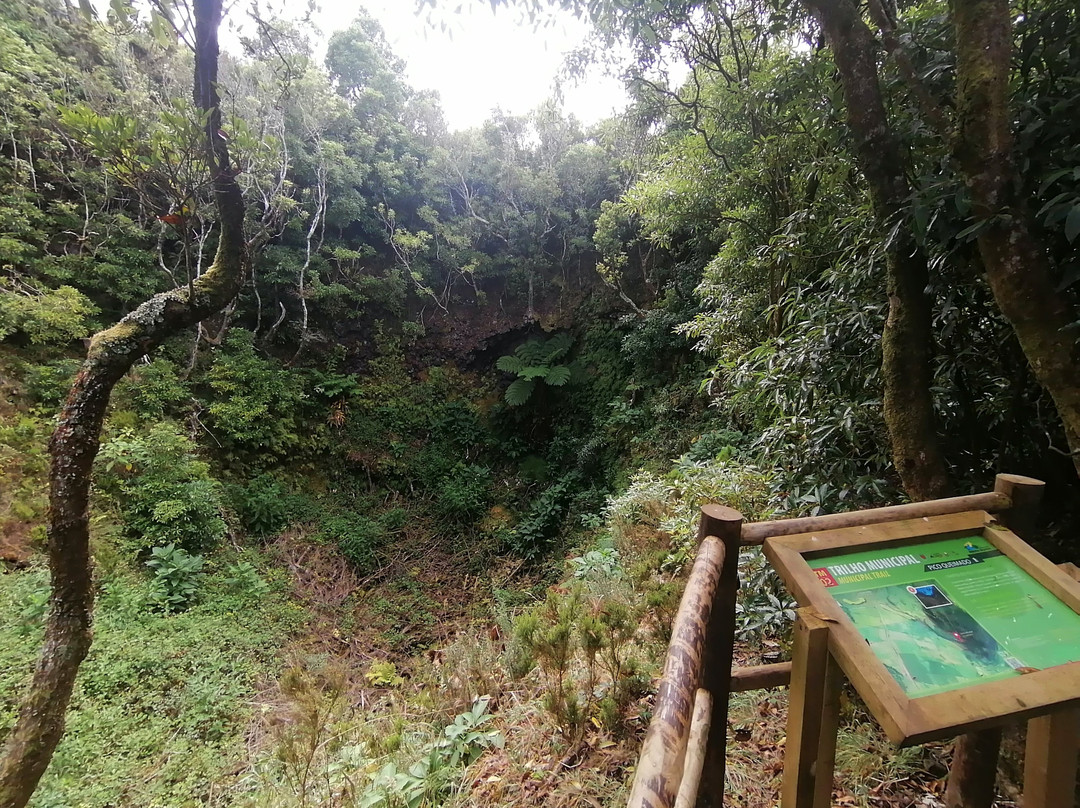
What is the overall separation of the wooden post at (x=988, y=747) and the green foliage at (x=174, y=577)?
15.4ft

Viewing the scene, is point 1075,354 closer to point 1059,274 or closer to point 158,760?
point 1059,274

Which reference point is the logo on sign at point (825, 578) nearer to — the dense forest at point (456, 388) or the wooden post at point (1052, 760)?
the wooden post at point (1052, 760)

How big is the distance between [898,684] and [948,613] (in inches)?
10.5

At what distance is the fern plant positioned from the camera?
26.0 ft

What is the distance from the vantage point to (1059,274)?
52.7 inches

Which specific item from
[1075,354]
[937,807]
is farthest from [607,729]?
[1075,354]

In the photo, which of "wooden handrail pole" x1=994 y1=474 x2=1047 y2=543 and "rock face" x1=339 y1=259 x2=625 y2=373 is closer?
"wooden handrail pole" x1=994 y1=474 x2=1047 y2=543

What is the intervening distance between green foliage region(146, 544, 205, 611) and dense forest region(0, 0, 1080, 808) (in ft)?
0.13

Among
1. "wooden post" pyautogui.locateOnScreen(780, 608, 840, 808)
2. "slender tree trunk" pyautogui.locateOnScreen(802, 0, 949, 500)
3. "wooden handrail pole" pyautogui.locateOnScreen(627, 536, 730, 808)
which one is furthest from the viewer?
"slender tree trunk" pyautogui.locateOnScreen(802, 0, 949, 500)

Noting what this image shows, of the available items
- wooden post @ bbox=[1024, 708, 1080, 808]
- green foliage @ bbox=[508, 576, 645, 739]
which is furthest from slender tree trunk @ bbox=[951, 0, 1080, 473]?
green foliage @ bbox=[508, 576, 645, 739]

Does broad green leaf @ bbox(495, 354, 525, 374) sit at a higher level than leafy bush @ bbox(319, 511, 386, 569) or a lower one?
higher

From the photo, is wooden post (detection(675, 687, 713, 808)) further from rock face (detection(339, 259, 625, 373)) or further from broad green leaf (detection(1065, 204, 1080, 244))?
rock face (detection(339, 259, 625, 373))

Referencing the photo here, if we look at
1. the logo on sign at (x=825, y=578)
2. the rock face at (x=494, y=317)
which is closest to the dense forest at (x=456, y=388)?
the rock face at (x=494, y=317)

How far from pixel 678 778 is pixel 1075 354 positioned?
5.15ft
